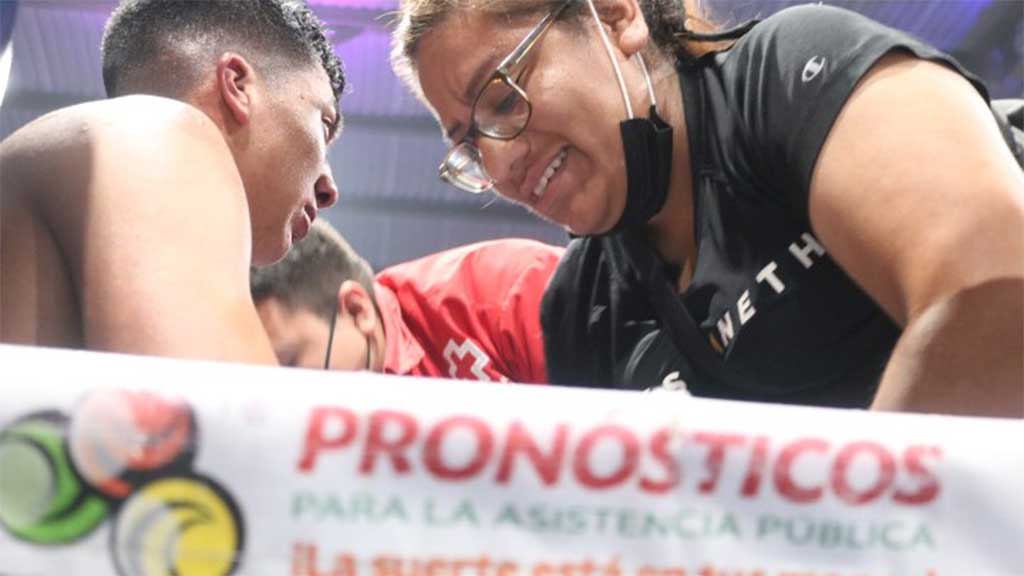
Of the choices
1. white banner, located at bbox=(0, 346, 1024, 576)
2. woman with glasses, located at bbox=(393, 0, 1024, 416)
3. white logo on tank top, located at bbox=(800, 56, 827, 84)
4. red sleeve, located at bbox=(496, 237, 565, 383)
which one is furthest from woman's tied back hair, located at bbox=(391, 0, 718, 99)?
white banner, located at bbox=(0, 346, 1024, 576)

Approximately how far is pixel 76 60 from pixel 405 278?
42.6 inches

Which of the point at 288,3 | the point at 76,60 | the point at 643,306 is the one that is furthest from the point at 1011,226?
the point at 76,60

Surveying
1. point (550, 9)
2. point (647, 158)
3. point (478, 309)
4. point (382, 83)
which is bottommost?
point (382, 83)

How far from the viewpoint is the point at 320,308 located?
6.31 feet

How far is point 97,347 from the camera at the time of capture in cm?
74

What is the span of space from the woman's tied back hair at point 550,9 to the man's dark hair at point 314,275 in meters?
0.65

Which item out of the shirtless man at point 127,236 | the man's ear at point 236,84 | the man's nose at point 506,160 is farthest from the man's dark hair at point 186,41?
the shirtless man at point 127,236

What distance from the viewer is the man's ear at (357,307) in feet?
6.35

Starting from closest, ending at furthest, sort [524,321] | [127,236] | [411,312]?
1. [127,236]
2. [524,321]
3. [411,312]

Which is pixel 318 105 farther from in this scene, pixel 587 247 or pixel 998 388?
pixel 998 388

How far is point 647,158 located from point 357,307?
92 centimetres

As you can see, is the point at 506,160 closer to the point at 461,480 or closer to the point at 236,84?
the point at 236,84

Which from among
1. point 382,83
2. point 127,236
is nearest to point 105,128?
point 127,236

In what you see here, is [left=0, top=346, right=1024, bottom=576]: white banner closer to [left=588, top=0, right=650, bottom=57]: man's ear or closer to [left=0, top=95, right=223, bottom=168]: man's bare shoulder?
[left=0, top=95, right=223, bottom=168]: man's bare shoulder
